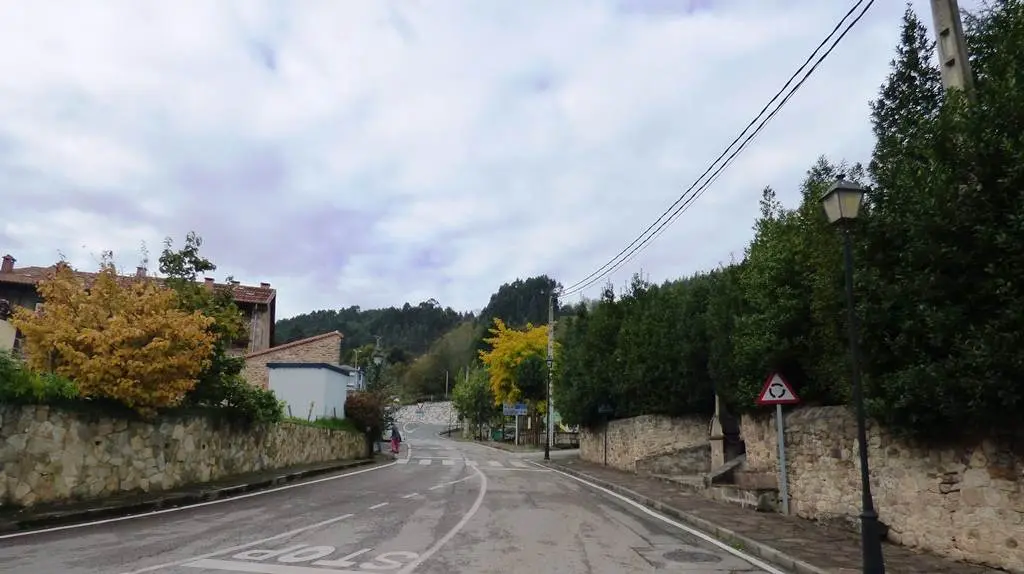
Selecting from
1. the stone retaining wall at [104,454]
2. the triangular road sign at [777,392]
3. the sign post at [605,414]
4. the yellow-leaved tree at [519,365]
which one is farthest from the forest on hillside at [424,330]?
the triangular road sign at [777,392]

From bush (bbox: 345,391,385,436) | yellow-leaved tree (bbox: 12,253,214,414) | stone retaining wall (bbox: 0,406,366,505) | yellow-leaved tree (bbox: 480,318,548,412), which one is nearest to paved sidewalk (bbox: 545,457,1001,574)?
yellow-leaved tree (bbox: 12,253,214,414)

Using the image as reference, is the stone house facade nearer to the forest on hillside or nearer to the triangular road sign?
the triangular road sign

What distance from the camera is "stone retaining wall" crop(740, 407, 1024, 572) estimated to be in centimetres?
747

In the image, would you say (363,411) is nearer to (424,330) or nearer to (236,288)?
(236,288)

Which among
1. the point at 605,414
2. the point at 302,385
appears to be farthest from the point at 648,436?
the point at 302,385

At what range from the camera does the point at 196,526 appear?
10.6 meters

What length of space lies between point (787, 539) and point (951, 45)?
746 centimetres

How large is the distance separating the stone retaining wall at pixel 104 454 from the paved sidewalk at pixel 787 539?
11282 millimetres

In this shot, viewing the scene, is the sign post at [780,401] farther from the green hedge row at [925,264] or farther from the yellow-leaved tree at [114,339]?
the yellow-leaved tree at [114,339]

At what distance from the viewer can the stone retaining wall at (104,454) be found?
37.1ft

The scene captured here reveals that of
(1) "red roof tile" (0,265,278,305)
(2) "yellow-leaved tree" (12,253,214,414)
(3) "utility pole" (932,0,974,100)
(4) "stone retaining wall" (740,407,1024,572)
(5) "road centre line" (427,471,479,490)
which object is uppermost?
(1) "red roof tile" (0,265,278,305)

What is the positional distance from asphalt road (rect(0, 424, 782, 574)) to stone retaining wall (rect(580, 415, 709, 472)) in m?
8.62

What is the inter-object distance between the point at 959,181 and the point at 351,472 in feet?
74.3

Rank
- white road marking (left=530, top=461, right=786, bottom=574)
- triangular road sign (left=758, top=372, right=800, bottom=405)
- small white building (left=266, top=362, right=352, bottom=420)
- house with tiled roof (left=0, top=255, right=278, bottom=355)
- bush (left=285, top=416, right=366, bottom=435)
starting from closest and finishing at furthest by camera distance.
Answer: white road marking (left=530, top=461, right=786, bottom=574) → triangular road sign (left=758, top=372, right=800, bottom=405) → bush (left=285, top=416, right=366, bottom=435) → small white building (left=266, top=362, right=352, bottom=420) → house with tiled roof (left=0, top=255, right=278, bottom=355)
